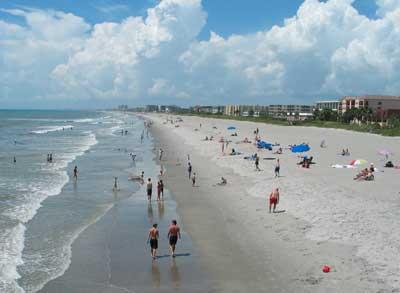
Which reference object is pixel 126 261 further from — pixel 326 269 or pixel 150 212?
pixel 150 212

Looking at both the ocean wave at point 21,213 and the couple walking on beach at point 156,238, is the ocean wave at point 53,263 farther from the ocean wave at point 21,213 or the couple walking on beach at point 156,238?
the couple walking on beach at point 156,238

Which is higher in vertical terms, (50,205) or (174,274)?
(174,274)

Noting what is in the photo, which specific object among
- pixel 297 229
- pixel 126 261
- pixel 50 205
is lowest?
pixel 50 205

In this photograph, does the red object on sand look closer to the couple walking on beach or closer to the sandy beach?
the sandy beach

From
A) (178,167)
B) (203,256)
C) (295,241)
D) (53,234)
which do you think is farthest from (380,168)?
(53,234)

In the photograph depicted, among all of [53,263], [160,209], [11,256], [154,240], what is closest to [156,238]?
[154,240]

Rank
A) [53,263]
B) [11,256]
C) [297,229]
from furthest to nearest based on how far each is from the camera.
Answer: [297,229]
[11,256]
[53,263]

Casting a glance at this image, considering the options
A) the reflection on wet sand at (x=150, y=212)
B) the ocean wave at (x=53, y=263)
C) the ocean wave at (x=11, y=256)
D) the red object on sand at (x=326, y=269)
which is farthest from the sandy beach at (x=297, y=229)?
the ocean wave at (x=11, y=256)

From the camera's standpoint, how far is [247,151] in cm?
4153

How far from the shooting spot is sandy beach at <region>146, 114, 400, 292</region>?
431 inches

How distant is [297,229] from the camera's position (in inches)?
591

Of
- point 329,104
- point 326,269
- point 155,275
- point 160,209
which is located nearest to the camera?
point 326,269

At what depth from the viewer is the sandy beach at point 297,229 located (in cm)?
1094

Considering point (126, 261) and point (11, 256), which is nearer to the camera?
point (126, 261)
